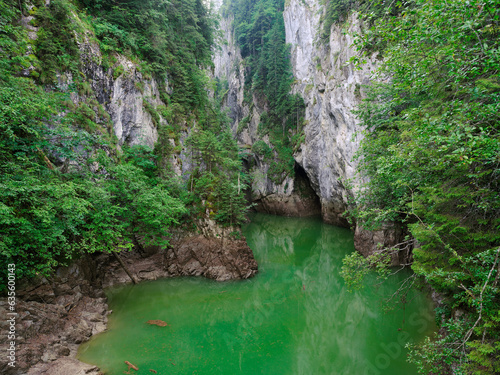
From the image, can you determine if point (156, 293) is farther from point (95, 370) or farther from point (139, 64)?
point (139, 64)

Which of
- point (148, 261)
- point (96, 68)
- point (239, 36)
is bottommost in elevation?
point (148, 261)

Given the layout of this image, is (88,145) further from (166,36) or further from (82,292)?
(166,36)

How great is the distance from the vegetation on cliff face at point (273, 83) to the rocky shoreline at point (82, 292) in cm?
1640

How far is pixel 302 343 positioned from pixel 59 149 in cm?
932

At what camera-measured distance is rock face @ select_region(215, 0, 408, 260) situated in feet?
46.3

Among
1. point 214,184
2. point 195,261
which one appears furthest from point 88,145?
point 195,261

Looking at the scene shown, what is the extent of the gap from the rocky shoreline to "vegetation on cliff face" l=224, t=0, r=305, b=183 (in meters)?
16.4

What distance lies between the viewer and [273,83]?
92.5 ft

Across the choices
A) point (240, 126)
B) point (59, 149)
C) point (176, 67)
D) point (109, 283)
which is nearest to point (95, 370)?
point (109, 283)

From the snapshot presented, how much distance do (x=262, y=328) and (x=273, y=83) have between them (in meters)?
26.6

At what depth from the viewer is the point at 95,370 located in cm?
537

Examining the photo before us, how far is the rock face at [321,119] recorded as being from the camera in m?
14.1

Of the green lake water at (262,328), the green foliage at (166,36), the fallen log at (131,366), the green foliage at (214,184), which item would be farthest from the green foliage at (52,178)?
the green foliage at (166,36)

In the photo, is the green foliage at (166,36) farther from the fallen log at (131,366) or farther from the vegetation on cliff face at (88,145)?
the fallen log at (131,366)
